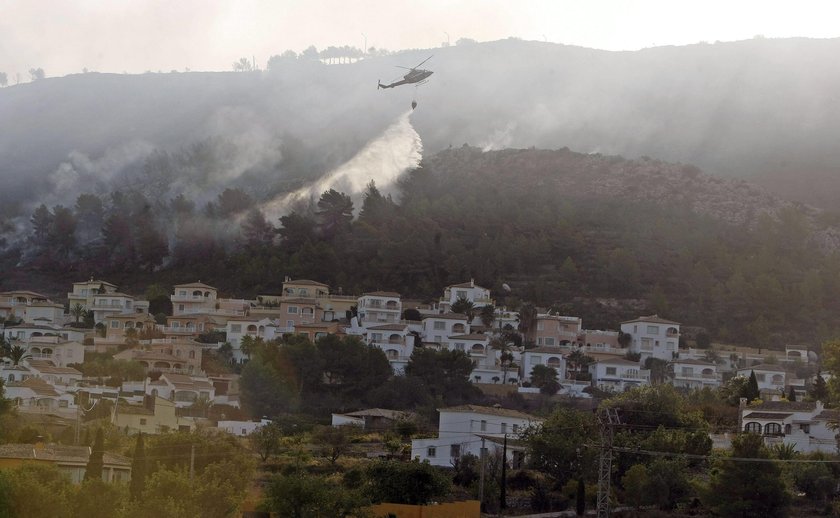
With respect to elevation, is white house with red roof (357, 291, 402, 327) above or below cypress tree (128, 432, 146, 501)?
above

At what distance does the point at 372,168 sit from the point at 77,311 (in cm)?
3201

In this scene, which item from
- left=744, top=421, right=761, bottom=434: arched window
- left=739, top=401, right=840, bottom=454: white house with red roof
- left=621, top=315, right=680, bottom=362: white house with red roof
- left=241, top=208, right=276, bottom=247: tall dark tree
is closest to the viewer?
left=739, top=401, right=840, bottom=454: white house with red roof

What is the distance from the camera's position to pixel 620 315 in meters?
81.0

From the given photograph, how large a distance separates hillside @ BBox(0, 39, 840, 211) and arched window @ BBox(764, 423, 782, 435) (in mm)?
60073

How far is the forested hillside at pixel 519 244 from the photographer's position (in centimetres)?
8275

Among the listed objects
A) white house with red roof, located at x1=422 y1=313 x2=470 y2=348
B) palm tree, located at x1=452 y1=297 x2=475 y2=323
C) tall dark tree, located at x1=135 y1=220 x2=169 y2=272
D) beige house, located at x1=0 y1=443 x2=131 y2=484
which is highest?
tall dark tree, located at x1=135 y1=220 x2=169 y2=272

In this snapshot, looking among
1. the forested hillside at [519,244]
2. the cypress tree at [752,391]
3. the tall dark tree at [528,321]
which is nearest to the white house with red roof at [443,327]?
the tall dark tree at [528,321]

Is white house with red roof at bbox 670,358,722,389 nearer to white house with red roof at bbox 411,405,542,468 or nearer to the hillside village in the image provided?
the hillside village

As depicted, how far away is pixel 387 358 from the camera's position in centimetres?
6838

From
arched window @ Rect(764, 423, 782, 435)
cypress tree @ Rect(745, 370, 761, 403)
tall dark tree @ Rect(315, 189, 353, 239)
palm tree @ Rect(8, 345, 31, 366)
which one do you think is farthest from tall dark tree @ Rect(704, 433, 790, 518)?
tall dark tree @ Rect(315, 189, 353, 239)

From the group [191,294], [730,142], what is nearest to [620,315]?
[191,294]

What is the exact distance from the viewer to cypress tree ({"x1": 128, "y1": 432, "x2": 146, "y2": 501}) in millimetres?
38406

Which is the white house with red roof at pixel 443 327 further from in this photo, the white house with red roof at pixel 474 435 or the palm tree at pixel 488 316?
the white house with red roof at pixel 474 435

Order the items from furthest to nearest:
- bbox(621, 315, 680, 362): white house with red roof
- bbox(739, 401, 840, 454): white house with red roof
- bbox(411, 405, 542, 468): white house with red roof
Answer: bbox(621, 315, 680, 362): white house with red roof < bbox(739, 401, 840, 454): white house with red roof < bbox(411, 405, 542, 468): white house with red roof
